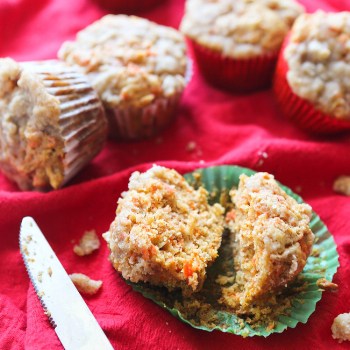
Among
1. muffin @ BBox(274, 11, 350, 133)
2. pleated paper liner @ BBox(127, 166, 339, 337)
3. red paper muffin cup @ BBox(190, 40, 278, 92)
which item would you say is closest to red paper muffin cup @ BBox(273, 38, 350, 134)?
muffin @ BBox(274, 11, 350, 133)

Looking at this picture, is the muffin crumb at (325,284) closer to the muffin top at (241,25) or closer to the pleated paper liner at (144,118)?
the pleated paper liner at (144,118)

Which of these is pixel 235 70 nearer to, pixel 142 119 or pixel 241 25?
pixel 241 25

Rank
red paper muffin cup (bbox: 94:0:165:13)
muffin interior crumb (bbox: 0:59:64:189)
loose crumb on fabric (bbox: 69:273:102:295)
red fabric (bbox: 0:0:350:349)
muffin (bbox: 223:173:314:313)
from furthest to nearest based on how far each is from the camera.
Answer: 1. red paper muffin cup (bbox: 94:0:165:13)
2. muffin interior crumb (bbox: 0:59:64:189)
3. loose crumb on fabric (bbox: 69:273:102:295)
4. red fabric (bbox: 0:0:350:349)
5. muffin (bbox: 223:173:314:313)

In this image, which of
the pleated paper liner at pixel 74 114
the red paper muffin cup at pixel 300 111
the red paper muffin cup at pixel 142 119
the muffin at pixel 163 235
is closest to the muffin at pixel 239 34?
the red paper muffin cup at pixel 300 111

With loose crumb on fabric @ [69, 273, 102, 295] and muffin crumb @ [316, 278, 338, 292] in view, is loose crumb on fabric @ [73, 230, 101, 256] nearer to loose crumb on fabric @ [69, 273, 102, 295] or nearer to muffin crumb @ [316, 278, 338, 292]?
loose crumb on fabric @ [69, 273, 102, 295]

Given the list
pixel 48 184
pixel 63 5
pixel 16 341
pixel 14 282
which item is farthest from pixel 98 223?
pixel 63 5

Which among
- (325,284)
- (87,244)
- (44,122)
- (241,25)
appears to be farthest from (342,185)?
(44,122)
